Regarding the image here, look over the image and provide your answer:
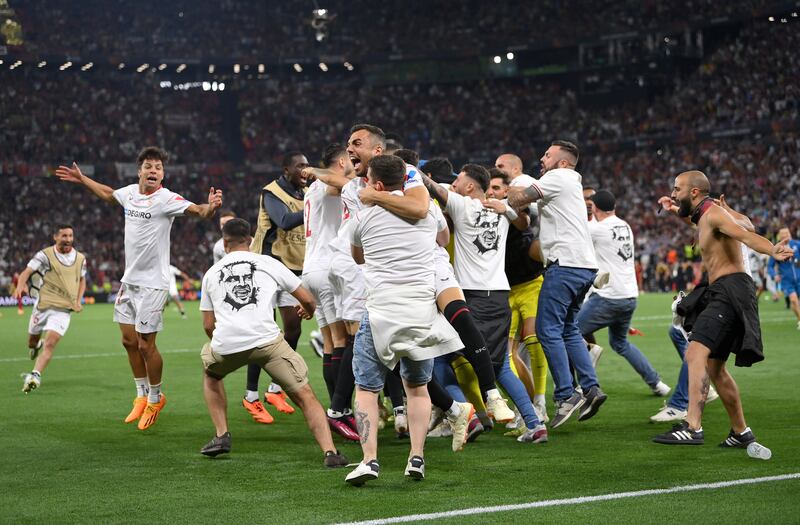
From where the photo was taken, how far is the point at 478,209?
855cm

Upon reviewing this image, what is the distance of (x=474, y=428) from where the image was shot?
7992 millimetres

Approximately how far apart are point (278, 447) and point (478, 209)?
258cm

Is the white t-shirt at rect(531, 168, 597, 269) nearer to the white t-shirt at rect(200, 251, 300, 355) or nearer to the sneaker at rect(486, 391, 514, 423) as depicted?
the sneaker at rect(486, 391, 514, 423)

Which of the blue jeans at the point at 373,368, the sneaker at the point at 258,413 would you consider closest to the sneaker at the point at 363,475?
the blue jeans at the point at 373,368

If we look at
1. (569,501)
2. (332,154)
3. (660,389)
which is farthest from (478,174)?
(660,389)

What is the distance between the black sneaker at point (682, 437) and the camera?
25.3ft

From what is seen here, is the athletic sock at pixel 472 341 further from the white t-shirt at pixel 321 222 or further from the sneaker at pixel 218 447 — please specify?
the sneaker at pixel 218 447

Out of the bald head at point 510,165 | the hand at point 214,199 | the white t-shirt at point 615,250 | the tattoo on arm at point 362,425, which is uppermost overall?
the bald head at point 510,165

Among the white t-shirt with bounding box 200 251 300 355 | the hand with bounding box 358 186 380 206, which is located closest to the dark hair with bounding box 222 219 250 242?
the white t-shirt with bounding box 200 251 300 355

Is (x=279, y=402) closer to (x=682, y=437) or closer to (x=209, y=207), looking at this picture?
(x=209, y=207)

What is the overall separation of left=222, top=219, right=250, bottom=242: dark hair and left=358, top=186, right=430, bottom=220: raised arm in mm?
1419

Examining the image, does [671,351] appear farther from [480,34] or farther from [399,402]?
[480,34]

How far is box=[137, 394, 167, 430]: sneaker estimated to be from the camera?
9.55 metres

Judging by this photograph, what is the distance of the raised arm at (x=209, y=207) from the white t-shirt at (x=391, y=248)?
2.67 meters
